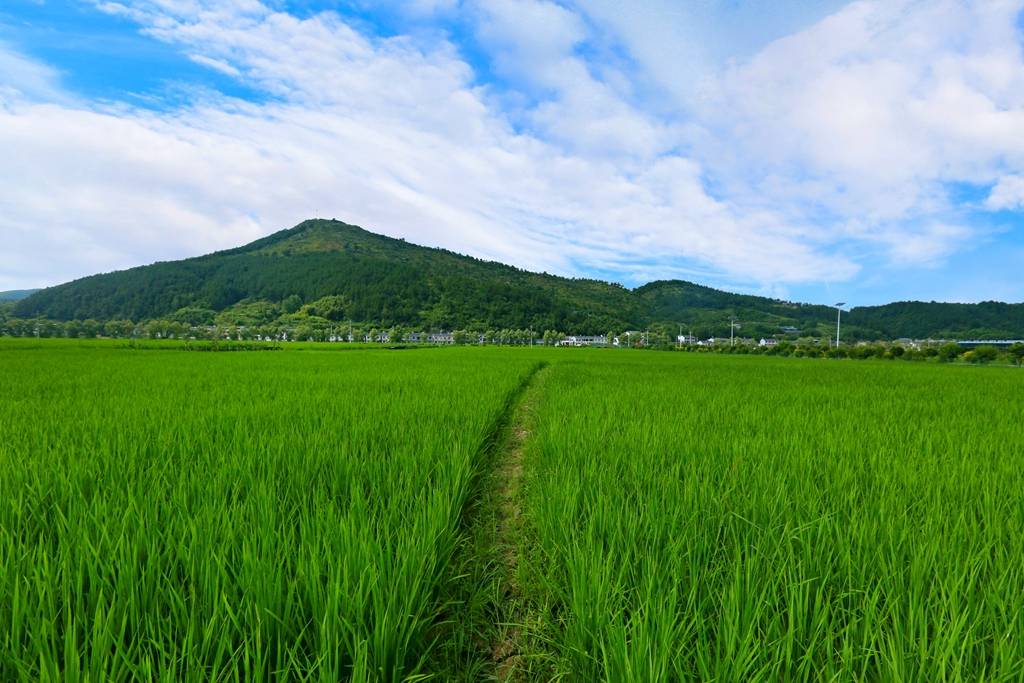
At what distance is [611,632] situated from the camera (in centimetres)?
131

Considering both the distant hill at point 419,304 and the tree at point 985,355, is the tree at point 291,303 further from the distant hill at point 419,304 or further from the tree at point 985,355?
the tree at point 985,355

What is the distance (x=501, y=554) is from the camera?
2.60 metres

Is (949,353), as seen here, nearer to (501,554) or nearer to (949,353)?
(949,353)

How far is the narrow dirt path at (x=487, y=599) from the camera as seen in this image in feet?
5.56

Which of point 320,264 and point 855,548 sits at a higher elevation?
point 320,264

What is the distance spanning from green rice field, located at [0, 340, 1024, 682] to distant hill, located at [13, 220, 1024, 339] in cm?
10663

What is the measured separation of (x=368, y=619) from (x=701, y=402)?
6459 millimetres

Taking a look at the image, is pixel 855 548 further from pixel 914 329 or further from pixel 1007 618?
pixel 914 329

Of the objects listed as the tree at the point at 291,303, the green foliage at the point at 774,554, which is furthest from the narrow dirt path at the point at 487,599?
the tree at the point at 291,303

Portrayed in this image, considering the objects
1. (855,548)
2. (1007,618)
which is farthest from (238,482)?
(1007,618)

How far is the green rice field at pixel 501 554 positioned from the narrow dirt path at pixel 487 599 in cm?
2

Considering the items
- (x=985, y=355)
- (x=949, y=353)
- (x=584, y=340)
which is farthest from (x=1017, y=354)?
(x=584, y=340)

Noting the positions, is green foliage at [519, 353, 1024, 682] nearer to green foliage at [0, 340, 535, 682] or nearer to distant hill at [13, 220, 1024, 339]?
green foliage at [0, 340, 535, 682]

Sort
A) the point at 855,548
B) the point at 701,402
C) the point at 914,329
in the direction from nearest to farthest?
the point at 855,548
the point at 701,402
the point at 914,329
